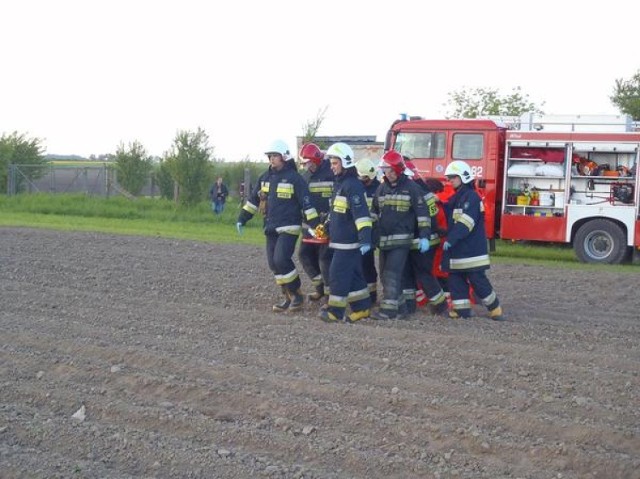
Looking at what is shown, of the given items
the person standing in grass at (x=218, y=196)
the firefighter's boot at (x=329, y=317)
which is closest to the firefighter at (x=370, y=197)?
the firefighter's boot at (x=329, y=317)

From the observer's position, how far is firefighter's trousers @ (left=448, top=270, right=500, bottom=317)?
1079 centimetres

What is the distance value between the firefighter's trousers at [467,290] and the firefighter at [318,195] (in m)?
1.45

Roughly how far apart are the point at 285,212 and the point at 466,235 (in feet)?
6.65

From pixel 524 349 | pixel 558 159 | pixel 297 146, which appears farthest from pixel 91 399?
pixel 297 146

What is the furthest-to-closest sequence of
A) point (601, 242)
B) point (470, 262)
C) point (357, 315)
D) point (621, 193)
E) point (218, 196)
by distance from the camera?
point (218, 196) → point (601, 242) → point (621, 193) → point (470, 262) → point (357, 315)

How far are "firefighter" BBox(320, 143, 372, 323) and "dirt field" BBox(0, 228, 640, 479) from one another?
0.43 m

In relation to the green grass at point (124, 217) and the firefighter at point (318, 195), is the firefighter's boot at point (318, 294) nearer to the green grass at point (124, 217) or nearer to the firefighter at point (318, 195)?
the firefighter at point (318, 195)

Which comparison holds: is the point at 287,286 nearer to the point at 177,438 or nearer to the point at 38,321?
the point at 38,321

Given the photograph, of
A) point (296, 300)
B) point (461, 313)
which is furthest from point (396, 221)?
point (296, 300)

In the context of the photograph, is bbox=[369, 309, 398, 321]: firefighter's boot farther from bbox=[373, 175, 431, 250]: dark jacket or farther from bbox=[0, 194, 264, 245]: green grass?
bbox=[0, 194, 264, 245]: green grass

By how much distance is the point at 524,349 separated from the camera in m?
8.93

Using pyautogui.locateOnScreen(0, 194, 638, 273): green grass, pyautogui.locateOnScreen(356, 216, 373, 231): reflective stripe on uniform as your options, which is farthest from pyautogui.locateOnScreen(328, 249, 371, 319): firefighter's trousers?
pyautogui.locateOnScreen(0, 194, 638, 273): green grass

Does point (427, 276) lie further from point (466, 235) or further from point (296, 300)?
point (296, 300)

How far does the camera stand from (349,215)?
34.3 ft
